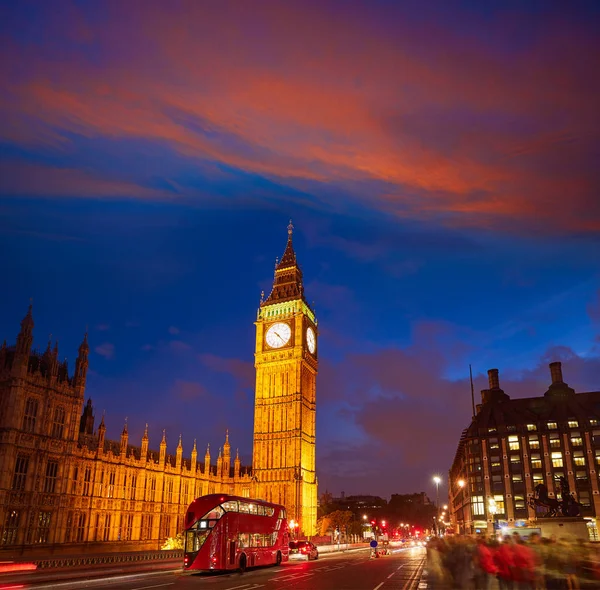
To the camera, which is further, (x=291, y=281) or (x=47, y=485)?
(x=291, y=281)

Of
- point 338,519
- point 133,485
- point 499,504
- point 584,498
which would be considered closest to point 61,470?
point 133,485

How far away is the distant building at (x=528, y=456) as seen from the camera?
317 feet

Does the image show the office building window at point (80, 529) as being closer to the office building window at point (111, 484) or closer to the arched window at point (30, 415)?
the office building window at point (111, 484)

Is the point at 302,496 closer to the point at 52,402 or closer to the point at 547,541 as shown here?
the point at 52,402

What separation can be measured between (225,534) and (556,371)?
103m

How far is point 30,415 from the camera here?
184ft

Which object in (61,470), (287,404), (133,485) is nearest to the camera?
(61,470)

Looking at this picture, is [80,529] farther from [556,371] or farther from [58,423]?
[556,371]

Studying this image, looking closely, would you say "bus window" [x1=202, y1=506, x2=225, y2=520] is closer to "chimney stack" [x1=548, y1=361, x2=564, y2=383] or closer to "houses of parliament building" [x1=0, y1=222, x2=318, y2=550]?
"houses of parliament building" [x1=0, y1=222, x2=318, y2=550]

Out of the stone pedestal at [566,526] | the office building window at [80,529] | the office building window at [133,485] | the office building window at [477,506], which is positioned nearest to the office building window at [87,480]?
the office building window at [80,529]

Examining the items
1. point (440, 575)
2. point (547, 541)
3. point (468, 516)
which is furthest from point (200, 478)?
point (547, 541)

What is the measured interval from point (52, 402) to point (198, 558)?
35281 millimetres

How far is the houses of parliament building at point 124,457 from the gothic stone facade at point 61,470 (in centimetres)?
11

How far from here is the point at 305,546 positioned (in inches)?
2061
